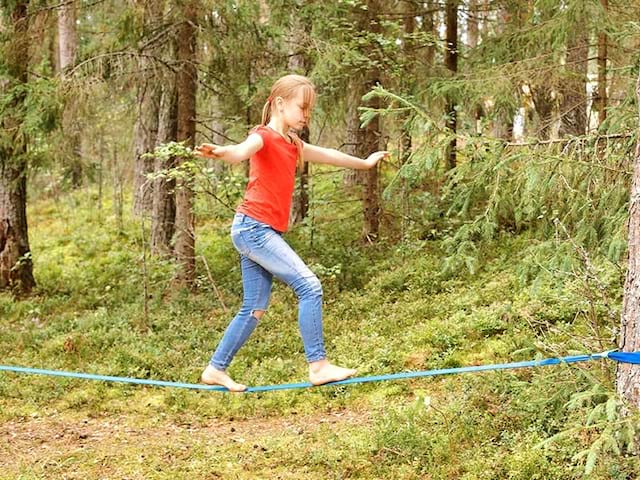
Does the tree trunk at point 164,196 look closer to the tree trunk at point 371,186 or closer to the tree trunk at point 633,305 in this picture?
the tree trunk at point 371,186

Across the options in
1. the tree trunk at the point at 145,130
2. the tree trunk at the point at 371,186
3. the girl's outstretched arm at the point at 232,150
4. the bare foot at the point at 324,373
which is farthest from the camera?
the tree trunk at the point at 371,186

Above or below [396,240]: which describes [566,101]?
above

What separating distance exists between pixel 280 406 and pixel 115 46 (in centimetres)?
608

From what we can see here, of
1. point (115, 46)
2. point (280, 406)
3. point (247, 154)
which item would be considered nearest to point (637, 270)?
point (247, 154)

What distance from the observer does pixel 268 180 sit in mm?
4805

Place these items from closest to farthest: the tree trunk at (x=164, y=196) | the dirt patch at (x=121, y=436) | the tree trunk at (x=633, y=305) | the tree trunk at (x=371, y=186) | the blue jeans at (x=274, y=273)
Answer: the tree trunk at (x=633, y=305)
the blue jeans at (x=274, y=273)
the dirt patch at (x=121, y=436)
the tree trunk at (x=371, y=186)
the tree trunk at (x=164, y=196)

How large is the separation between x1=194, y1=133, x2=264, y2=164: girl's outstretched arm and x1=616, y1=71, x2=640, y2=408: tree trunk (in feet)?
7.20

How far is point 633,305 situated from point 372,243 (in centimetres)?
762

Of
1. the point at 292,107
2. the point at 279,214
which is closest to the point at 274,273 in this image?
the point at 279,214

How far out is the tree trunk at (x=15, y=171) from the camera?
10562 millimetres

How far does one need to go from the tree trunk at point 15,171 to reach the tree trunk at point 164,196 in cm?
203

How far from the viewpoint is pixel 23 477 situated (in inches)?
203

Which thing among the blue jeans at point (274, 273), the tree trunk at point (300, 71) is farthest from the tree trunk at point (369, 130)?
the blue jeans at point (274, 273)

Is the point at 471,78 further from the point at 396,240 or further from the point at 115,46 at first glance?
the point at 115,46
